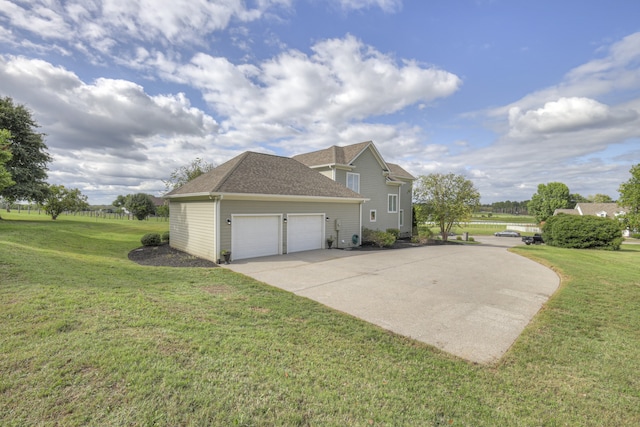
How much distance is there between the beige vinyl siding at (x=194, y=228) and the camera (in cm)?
1219

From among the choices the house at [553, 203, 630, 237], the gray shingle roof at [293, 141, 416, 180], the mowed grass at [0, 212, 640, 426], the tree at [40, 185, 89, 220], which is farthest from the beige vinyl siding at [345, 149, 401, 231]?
the house at [553, 203, 630, 237]

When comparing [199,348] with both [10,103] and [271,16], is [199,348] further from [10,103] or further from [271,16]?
[10,103]

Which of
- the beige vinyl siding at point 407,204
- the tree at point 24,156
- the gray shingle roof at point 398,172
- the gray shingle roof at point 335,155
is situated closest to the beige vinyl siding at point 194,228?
the gray shingle roof at point 335,155

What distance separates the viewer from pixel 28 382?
3.04 m

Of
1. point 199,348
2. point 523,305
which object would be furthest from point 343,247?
point 199,348

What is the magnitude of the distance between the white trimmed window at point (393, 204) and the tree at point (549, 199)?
4993 centimetres

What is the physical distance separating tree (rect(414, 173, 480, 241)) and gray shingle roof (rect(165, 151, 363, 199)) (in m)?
11.0

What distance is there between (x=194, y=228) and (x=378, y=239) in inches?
426

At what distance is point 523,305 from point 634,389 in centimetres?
347

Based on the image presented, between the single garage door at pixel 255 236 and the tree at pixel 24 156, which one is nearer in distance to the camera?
the single garage door at pixel 255 236

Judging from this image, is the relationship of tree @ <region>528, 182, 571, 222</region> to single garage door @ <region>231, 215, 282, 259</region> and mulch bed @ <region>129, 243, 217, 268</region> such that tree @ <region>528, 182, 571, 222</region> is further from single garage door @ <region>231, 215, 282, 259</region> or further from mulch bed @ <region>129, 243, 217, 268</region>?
mulch bed @ <region>129, 243, 217, 268</region>

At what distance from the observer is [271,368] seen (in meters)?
3.56

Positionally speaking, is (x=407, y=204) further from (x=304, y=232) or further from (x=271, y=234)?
(x=271, y=234)

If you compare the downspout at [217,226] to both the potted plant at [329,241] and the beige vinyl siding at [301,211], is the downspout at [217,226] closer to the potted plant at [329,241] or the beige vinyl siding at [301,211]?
the beige vinyl siding at [301,211]
